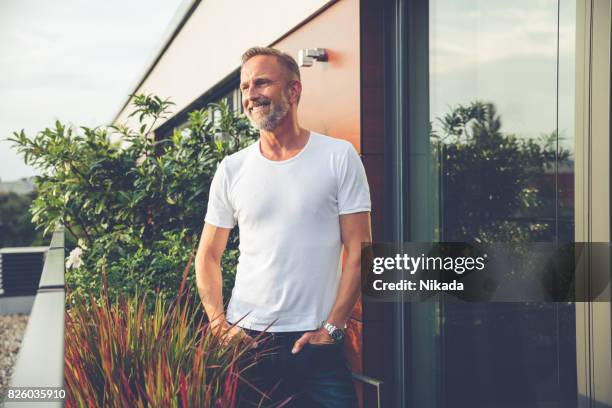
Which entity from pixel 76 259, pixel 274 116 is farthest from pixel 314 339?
pixel 76 259

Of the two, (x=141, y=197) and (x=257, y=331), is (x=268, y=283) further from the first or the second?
(x=141, y=197)

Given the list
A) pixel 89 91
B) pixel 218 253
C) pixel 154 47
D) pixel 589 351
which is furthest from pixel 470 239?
pixel 154 47

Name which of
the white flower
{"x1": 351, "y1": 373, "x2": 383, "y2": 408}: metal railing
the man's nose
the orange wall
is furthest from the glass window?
the white flower

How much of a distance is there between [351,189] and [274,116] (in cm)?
56

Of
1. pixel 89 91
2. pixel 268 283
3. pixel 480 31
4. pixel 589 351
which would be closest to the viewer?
pixel 589 351

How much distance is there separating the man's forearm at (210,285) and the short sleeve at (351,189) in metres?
0.80

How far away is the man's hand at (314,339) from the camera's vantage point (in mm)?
3113

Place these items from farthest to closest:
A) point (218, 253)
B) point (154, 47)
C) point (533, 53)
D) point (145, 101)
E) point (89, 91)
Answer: point (154, 47) < point (89, 91) < point (145, 101) < point (218, 253) < point (533, 53)

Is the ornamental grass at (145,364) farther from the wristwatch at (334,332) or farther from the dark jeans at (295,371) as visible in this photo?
the wristwatch at (334,332)

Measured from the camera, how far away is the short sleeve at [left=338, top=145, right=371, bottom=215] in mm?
3129

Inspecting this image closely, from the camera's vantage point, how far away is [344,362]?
3.22 meters

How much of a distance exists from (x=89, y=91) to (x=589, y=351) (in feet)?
14.9

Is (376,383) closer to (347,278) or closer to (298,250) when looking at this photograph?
(347,278)
